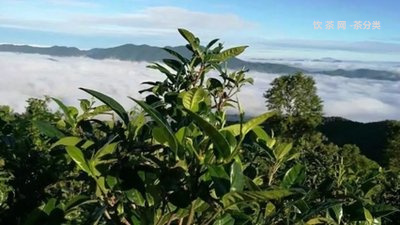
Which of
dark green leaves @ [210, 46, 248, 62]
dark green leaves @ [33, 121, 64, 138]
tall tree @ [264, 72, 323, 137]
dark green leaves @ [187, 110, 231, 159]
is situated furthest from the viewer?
tall tree @ [264, 72, 323, 137]

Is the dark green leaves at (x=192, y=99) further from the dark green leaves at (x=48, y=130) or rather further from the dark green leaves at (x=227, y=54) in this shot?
the dark green leaves at (x=227, y=54)

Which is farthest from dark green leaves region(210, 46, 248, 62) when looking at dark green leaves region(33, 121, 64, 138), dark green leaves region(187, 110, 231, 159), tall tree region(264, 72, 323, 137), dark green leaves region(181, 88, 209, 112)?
tall tree region(264, 72, 323, 137)

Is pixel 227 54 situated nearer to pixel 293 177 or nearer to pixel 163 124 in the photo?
pixel 293 177

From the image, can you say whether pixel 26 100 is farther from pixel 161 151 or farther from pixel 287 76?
pixel 287 76

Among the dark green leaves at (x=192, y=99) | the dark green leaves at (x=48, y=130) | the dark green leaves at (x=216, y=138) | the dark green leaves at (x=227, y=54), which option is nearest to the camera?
the dark green leaves at (x=216, y=138)

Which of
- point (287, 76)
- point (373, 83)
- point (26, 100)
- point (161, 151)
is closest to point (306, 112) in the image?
point (287, 76)

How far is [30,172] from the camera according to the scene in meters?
2.79

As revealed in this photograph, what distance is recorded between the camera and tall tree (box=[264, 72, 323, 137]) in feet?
124

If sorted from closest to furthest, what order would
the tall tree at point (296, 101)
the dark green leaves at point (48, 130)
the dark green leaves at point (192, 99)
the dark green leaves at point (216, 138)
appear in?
1. the dark green leaves at point (216, 138)
2. the dark green leaves at point (192, 99)
3. the dark green leaves at point (48, 130)
4. the tall tree at point (296, 101)

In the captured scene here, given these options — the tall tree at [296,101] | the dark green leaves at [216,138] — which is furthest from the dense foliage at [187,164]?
the tall tree at [296,101]

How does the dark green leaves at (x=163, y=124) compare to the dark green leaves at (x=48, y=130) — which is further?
the dark green leaves at (x=48, y=130)

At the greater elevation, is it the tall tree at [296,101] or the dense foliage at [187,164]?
the dense foliage at [187,164]

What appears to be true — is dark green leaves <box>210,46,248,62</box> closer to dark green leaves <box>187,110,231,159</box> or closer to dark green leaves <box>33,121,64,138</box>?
dark green leaves <box>33,121,64,138</box>

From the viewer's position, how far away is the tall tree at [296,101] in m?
37.9
